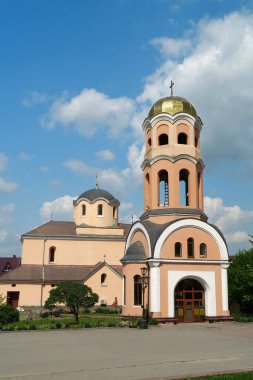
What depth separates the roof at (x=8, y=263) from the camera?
215ft

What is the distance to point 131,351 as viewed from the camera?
49.0 feet

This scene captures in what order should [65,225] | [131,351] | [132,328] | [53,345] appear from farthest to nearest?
[65,225], [132,328], [53,345], [131,351]

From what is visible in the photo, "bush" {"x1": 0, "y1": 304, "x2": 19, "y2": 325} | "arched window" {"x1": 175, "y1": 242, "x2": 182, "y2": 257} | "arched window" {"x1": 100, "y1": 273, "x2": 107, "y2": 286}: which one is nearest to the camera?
"bush" {"x1": 0, "y1": 304, "x2": 19, "y2": 325}

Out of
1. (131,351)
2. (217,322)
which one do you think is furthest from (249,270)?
(131,351)

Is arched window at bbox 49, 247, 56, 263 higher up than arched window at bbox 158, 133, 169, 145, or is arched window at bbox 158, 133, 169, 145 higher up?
arched window at bbox 158, 133, 169, 145

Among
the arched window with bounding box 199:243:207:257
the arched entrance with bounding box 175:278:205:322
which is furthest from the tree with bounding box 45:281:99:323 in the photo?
the arched window with bounding box 199:243:207:257

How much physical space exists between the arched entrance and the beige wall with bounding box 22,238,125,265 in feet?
66.1

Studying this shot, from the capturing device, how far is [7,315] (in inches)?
1040

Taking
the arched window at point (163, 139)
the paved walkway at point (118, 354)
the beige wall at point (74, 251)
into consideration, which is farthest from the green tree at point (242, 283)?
the beige wall at point (74, 251)

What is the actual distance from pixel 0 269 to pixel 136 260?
41.6 metres

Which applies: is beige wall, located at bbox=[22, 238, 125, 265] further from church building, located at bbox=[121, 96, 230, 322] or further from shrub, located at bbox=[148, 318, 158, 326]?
shrub, located at bbox=[148, 318, 158, 326]

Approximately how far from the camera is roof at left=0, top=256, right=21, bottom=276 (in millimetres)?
65500

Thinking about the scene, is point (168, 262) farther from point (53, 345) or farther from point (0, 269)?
point (0, 269)

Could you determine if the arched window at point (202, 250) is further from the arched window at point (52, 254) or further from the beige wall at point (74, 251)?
the arched window at point (52, 254)
